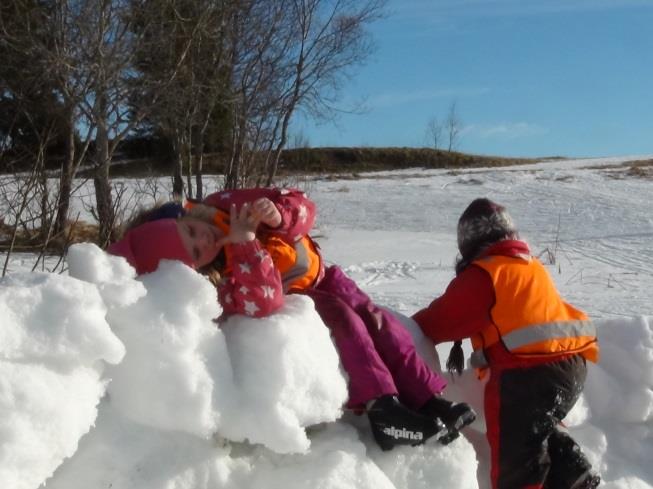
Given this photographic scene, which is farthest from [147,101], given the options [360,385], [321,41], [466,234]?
[360,385]

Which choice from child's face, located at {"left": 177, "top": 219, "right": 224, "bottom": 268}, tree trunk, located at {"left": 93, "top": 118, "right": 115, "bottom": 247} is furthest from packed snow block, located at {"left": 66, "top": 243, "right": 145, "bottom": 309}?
tree trunk, located at {"left": 93, "top": 118, "right": 115, "bottom": 247}

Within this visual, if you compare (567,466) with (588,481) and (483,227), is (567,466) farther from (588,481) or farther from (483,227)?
(483,227)

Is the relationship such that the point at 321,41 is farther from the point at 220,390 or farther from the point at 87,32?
the point at 220,390

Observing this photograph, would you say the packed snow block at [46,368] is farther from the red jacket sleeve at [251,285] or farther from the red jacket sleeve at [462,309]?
the red jacket sleeve at [462,309]

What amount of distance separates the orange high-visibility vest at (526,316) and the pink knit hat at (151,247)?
1091mm

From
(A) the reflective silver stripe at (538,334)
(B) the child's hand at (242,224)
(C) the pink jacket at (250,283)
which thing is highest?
(B) the child's hand at (242,224)

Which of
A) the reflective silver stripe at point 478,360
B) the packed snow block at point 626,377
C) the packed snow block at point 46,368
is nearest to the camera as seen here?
the packed snow block at point 46,368

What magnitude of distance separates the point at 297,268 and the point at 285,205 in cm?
23

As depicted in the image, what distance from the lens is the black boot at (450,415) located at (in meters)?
2.51

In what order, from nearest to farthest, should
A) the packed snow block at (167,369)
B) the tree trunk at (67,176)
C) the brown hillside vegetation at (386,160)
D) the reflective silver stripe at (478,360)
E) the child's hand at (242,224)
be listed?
the packed snow block at (167,369)
the child's hand at (242,224)
the reflective silver stripe at (478,360)
the tree trunk at (67,176)
the brown hillside vegetation at (386,160)

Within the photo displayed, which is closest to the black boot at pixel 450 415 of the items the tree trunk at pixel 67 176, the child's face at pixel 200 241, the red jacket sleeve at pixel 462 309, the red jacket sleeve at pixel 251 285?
the red jacket sleeve at pixel 462 309

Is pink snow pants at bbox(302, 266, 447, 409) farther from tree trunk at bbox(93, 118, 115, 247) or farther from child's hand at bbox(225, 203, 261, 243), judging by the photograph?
tree trunk at bbox(93, 118, 115, 247)

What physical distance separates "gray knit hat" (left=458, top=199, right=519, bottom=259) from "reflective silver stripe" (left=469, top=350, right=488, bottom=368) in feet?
1.22

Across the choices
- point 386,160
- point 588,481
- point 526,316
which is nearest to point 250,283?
point 526,316
